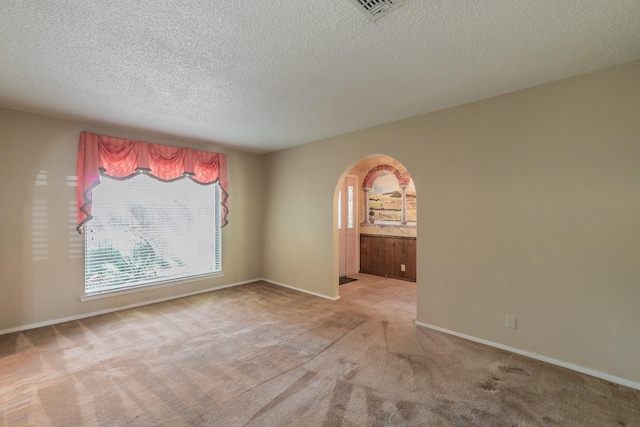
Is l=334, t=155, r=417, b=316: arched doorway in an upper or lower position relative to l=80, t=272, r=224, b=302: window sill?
upper

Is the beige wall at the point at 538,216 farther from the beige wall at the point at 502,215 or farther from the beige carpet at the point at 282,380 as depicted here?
the beige carpet at the point at 282,380

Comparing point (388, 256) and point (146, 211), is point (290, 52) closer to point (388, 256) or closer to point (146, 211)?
point (146, 211)

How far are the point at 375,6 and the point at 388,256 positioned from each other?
5170 mm

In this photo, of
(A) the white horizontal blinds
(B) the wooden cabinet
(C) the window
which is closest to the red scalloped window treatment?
(C) the window

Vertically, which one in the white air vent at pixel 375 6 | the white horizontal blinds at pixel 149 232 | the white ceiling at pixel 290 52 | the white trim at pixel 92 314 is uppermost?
the white ceiling at pixel 290 52

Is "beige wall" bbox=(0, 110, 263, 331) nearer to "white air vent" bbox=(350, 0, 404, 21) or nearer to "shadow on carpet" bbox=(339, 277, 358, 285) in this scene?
"shadow on carpet" bbox=(339, 277, 358, 285)

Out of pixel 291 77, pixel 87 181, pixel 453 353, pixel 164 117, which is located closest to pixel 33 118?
pixel 87 181

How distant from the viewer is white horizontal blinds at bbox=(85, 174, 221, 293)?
3928 mm

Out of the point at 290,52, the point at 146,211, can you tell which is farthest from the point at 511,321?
the point at 146,211

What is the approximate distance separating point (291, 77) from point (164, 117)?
2037 millimetres

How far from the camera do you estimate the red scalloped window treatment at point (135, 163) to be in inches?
147

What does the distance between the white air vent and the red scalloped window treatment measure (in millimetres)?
3894

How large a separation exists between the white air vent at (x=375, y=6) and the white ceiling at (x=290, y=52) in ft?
0.18

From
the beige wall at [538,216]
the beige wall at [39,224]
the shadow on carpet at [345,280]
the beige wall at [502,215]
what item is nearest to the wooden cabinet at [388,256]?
the shadow on carpet at [345,280]
